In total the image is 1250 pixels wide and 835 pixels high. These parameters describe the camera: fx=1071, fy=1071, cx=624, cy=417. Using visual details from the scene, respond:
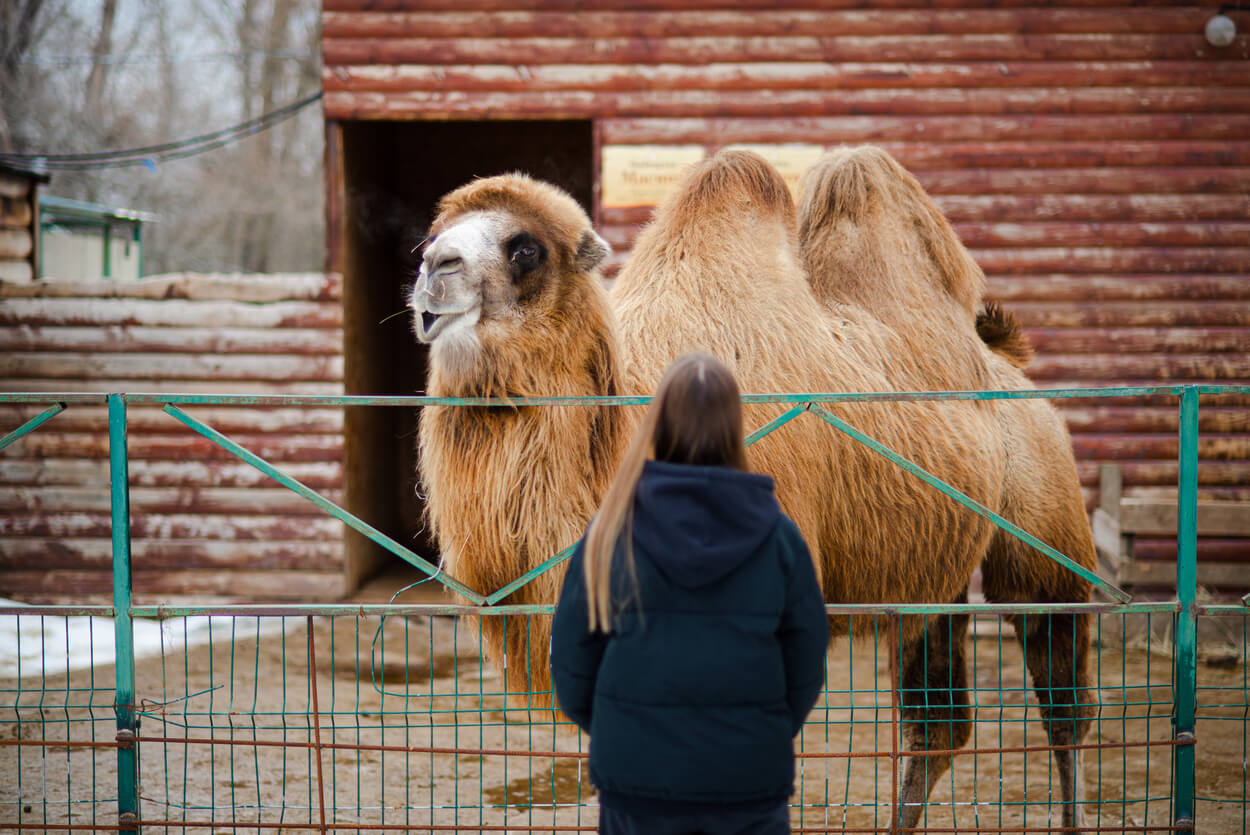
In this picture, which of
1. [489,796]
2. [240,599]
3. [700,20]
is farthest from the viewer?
[240,599]

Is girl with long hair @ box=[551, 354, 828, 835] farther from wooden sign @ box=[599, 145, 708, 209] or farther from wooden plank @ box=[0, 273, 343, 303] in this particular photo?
wooden plank @ box=[0, 273, 343, 303]

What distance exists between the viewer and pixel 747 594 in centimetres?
193

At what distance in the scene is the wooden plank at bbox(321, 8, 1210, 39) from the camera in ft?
23.9

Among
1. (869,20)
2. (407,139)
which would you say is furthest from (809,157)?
(407,139)

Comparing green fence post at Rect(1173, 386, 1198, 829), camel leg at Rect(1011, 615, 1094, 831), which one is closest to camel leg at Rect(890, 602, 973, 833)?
camel leg at Rect(1011, 615, 1094, 831)

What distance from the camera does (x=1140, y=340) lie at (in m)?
7.43

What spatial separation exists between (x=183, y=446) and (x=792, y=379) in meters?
5.60

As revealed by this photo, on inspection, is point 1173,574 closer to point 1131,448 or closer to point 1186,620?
point 1131,448

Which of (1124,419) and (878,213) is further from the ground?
(878,213)

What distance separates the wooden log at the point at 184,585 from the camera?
7.74 metres

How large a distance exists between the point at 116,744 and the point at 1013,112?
6640mm

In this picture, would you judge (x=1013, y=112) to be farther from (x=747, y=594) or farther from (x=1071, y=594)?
(x=747, y=594)

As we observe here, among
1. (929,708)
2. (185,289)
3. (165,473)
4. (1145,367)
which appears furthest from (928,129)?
(165,473)

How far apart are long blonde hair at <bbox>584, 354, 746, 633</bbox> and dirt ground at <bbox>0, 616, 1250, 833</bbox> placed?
5.11 feet
